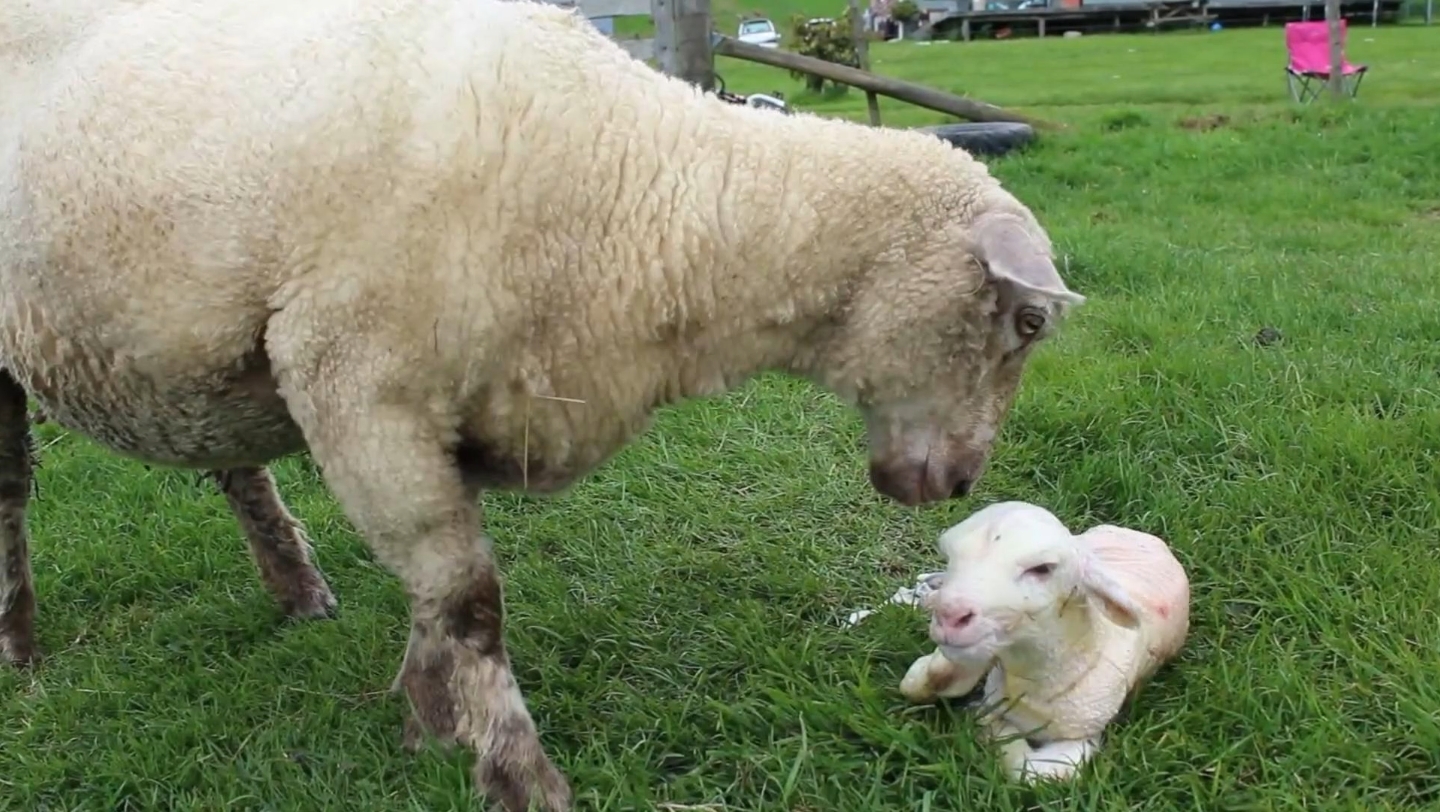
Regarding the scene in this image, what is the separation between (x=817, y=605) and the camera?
3.26m

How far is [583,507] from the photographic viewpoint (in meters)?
4.01

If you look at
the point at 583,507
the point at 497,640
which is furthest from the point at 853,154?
the point at 583,507

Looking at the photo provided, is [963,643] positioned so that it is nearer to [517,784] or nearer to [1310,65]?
[517,784]

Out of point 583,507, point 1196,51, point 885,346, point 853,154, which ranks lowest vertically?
point 1196,51

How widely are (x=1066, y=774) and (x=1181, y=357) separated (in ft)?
7.50

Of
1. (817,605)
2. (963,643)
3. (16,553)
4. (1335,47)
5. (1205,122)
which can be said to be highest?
(963,643)

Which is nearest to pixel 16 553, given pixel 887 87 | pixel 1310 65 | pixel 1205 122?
pixel 887 87

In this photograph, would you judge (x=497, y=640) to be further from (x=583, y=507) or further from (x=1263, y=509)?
(x=1263, y=509)

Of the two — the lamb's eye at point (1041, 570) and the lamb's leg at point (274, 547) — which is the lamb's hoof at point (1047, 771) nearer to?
the lamb's eye at point (1041, 570)

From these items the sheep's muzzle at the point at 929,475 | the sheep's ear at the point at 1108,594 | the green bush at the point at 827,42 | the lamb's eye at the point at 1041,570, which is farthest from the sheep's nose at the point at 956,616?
the green bush at the point at 827,42

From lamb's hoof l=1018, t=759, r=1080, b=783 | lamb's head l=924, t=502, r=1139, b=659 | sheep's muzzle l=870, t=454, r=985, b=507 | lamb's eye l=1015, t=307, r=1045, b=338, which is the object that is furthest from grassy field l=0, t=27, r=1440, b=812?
lamb's eye l=1015, t=307, r=1045, b=338

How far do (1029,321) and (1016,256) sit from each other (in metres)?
0.14

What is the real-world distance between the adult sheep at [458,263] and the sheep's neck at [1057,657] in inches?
14.7

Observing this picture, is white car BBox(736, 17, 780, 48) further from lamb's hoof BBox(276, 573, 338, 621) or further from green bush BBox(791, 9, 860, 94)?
lamb's hoof BBox(276, 573, 338, 621)
